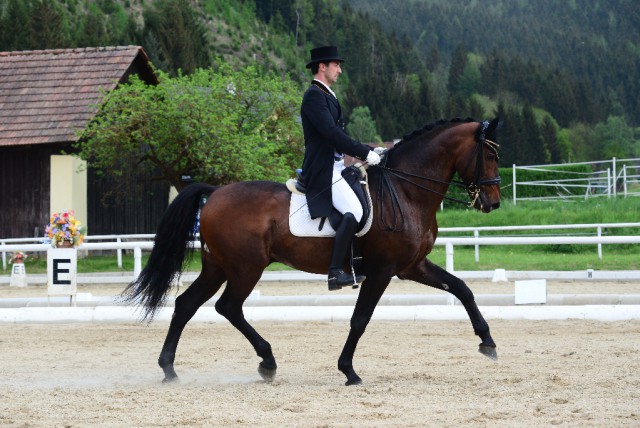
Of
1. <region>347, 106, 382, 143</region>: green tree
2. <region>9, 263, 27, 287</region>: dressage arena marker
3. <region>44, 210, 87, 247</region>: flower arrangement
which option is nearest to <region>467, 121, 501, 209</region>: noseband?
<region>44, 210, 87, 247</region>: flower arrangement

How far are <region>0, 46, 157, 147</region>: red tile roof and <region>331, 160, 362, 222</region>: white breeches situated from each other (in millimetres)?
20750

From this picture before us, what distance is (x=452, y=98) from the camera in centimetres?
8931

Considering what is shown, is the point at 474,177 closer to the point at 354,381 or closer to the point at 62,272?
the point at 354,381

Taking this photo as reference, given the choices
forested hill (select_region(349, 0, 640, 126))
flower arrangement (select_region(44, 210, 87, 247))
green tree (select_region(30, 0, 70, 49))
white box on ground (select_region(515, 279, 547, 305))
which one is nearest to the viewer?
white box on ground (select_region(515, 279, 547, 305))

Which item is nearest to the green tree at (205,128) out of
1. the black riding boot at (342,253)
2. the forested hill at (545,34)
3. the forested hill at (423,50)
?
the forested hill at (423,50)

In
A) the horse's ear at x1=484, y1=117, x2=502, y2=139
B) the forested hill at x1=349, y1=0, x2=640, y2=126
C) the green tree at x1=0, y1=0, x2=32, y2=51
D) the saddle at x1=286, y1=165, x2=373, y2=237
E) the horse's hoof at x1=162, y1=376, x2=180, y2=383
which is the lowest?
the horse's hoof at x1=162, y1=376, x2=180, y2=383

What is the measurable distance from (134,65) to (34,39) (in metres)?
26.6

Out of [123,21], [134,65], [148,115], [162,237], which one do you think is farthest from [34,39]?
[162,237]

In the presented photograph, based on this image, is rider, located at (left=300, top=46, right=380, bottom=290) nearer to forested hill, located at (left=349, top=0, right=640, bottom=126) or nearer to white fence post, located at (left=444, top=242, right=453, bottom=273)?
white fence post, located at (left=444, top=242, right=453, bottom=273)

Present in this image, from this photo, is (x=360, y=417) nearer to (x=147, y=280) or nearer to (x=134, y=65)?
(x=147, y=280)

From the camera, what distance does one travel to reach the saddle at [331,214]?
7529 mm

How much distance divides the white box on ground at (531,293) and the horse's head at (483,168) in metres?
4.43

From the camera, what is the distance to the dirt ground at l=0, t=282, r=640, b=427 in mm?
5938

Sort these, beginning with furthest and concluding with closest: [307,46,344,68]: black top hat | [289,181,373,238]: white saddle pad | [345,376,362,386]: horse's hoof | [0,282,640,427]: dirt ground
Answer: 1. [307,46,344,68]: black top hat
2. [289,181,373,238]: white saddle pad
3. [345,376,362,386]: horse's hoof
4. [0,282,640,427]: dirt ground
